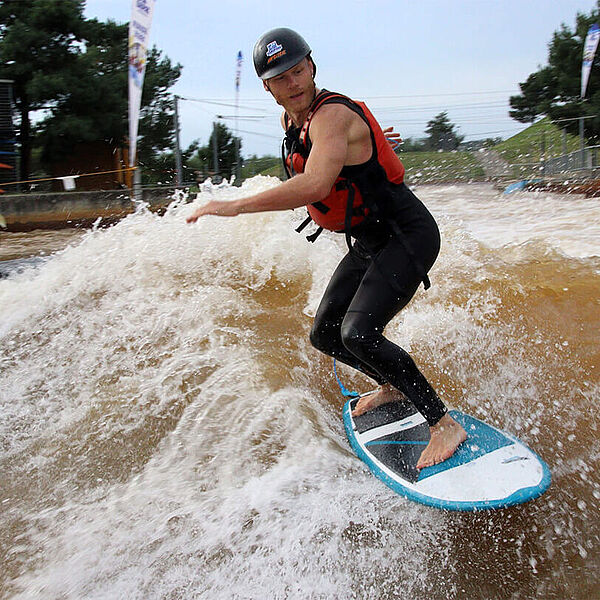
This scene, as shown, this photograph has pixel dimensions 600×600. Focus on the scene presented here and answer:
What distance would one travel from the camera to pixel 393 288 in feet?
9.39

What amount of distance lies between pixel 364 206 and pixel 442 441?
1.24 metres

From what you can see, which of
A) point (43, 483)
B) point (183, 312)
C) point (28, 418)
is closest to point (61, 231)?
point (183, 312)

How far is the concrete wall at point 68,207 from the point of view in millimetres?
12367

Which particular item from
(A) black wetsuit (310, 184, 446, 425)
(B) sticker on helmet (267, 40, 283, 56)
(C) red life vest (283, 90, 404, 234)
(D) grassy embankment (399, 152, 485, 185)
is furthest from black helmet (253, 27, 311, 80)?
(D) grassy embankment (399, 152, 485, 185)

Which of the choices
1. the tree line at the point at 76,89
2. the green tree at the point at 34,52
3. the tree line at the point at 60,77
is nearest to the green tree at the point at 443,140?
the tree line at the point at 76,89

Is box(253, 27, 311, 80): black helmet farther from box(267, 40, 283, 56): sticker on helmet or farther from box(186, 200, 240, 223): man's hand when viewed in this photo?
box(186, 200, 240, 223): man's hand

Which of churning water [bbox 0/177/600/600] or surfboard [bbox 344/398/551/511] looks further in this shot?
surfboard [bbox 344/398/551/511]

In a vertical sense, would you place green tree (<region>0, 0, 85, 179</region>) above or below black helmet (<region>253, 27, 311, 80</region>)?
above

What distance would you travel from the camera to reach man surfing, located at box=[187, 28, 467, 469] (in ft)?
8.52

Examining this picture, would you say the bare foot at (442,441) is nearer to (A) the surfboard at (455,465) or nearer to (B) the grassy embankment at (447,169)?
(A) the surfboard at (455,465)

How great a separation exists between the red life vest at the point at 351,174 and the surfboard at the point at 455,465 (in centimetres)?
117

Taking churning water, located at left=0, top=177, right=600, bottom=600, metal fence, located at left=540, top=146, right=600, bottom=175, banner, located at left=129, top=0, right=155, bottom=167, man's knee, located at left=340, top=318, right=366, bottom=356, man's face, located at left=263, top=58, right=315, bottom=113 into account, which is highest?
banner, located at left=129, top=0, right=155, bottom=167

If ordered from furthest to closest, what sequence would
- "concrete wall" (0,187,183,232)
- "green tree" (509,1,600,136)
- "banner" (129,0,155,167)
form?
"green tree" (509,1,600,136) → "banner" (129,0,155,167) → "concrete wall" (0,187,183,232)

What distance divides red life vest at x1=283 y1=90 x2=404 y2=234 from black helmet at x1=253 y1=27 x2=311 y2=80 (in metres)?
0.20
